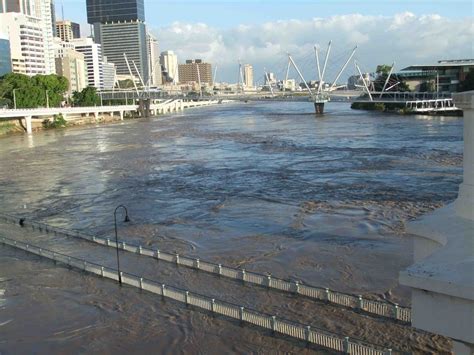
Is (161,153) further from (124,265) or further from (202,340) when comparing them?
(202,340)

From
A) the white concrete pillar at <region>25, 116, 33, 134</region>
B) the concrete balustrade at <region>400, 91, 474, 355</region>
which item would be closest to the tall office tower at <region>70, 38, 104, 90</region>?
the white concrete pillar at <region>25, 116, 33, 134</region>

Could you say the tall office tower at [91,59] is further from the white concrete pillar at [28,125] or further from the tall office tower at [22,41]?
the white concrete pillar at [28,125]

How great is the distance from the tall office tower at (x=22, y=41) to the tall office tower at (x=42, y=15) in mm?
1235

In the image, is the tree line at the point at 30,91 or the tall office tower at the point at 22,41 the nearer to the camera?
the tree line at the point at 30,91

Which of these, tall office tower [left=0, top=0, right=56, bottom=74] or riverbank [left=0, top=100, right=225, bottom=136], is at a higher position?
tall office tower [left=0, top=0, right=56, bottom=74]

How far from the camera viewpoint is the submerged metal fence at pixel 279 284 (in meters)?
6.06

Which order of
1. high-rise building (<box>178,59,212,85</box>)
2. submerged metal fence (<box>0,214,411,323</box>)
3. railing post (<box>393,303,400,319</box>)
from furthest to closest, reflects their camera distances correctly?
high-rise building (<box>178,59,212,85</box>) < submerged metal fence (<box>0,214,411,323</box>) < railing post (<box>393,303,400,319</box>)

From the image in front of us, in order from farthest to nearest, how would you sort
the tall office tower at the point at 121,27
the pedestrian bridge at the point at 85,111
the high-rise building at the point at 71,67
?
the tall office tower at the point at 121,27
the high-rise building at the point at 71,67
the pedestrian bridge at the point at 85,111

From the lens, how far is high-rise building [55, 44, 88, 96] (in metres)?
88.9

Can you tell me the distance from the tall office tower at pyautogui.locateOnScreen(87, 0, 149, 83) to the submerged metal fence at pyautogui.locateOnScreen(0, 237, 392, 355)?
120118mm

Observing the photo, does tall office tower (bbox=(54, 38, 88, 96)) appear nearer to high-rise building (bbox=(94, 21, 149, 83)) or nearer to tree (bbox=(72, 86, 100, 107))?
tree (bbox=(72, 86, 100, 107))

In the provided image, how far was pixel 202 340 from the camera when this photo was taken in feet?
18.9

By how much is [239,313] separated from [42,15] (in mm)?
106101

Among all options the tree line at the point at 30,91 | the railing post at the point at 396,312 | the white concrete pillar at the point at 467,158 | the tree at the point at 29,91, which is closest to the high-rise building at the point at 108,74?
the tree line at the point at 30,91
